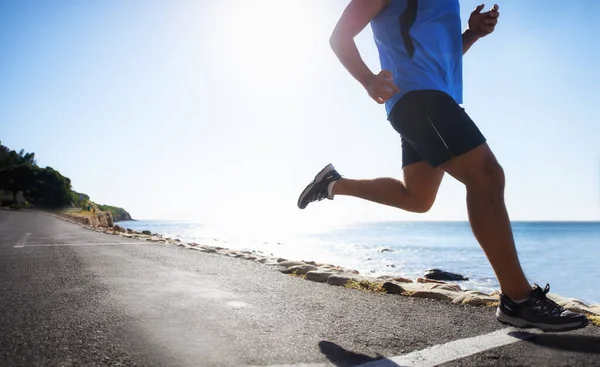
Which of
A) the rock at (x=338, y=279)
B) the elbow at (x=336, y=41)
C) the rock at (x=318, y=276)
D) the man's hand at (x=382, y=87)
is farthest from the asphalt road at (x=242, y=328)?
the elbow at (x=336, y=41)

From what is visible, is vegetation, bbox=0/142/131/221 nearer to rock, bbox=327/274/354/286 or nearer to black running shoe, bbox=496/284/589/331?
rock, bbox=327/274/354/286

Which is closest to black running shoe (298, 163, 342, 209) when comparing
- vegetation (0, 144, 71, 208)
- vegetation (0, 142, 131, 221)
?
vegetation (0, 142, 131, 221)

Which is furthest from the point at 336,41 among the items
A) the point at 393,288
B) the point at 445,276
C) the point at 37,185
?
the point at 37,185

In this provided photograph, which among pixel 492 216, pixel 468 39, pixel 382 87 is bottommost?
pixel 492 216

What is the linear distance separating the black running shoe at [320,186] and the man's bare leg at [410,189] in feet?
0.96

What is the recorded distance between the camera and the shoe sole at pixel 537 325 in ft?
7.13

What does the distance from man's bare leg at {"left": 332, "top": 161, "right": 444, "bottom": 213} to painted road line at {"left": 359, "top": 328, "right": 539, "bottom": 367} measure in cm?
96

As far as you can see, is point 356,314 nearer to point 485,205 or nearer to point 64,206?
point 485,205

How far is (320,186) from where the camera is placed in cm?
346

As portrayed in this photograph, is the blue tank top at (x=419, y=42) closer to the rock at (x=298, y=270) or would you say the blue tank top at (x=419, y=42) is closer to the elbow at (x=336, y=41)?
the elbow at (x=336, y=41)

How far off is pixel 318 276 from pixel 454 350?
2602mm

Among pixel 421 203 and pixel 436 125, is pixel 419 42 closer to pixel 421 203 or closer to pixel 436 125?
pixel 436 125

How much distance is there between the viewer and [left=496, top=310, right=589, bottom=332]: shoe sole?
217 cm

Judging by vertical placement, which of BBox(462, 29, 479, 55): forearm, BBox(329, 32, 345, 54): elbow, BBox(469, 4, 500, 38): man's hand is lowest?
BBox(329, 32, 345, 54): elbow
